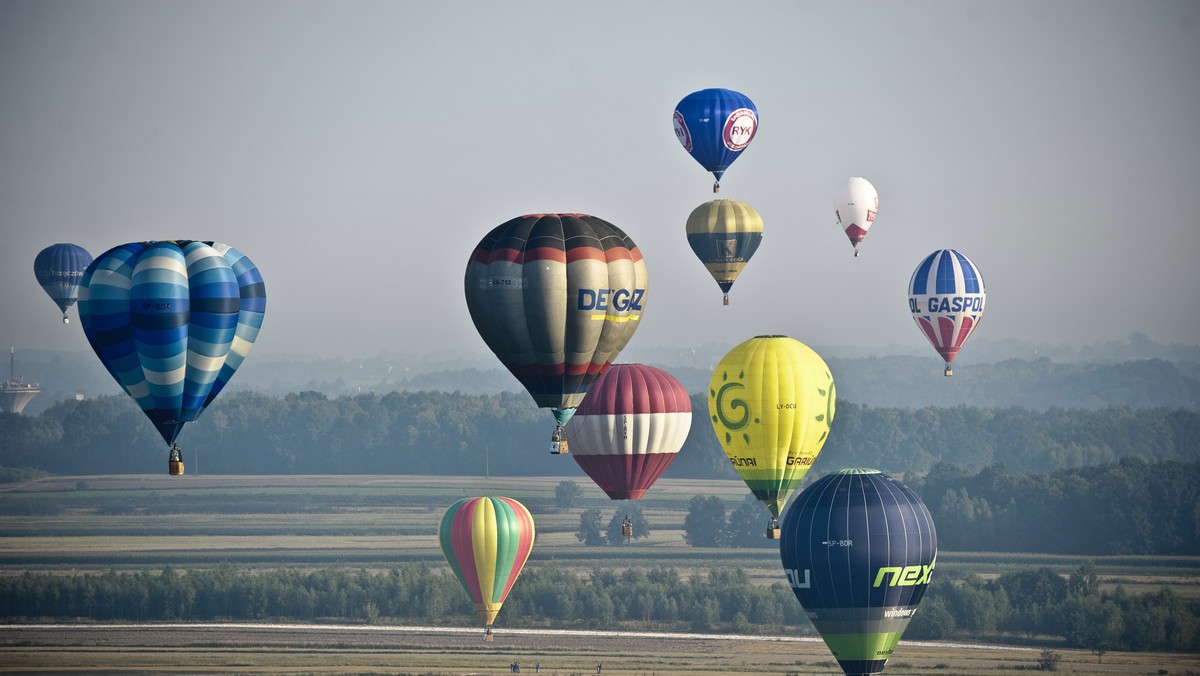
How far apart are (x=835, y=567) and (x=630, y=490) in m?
9.05

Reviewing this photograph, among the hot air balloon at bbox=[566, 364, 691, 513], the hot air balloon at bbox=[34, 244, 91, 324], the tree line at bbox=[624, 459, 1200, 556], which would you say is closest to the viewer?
the hot air balloon at bbox=[566, 364, 691, 513]

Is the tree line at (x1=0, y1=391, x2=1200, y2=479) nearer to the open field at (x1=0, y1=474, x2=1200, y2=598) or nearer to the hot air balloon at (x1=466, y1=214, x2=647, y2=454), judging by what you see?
the open field at (x1=0, y1=474, x2=1200, y2=598)

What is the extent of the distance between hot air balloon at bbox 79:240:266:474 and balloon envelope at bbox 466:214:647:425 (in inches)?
269

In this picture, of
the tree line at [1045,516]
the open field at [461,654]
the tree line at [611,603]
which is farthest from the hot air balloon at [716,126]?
the tree line at [1045,516]

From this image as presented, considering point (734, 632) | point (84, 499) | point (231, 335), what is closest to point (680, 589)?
point (734, 632)

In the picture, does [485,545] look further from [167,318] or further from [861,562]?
[167,318]

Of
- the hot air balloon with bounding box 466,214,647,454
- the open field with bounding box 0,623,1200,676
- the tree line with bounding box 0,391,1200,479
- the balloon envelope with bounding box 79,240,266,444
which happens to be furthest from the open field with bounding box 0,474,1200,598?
the balloon envelope with bounding box 79,240,266,444

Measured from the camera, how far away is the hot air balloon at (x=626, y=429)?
5847 cm

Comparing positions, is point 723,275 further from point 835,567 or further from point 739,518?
point 739,518

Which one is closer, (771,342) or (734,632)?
(771,342)

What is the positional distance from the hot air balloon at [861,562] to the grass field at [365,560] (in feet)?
58.5

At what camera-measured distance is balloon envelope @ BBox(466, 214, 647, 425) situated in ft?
165

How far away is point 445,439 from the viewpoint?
171250 millimetres

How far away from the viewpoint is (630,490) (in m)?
59.3
